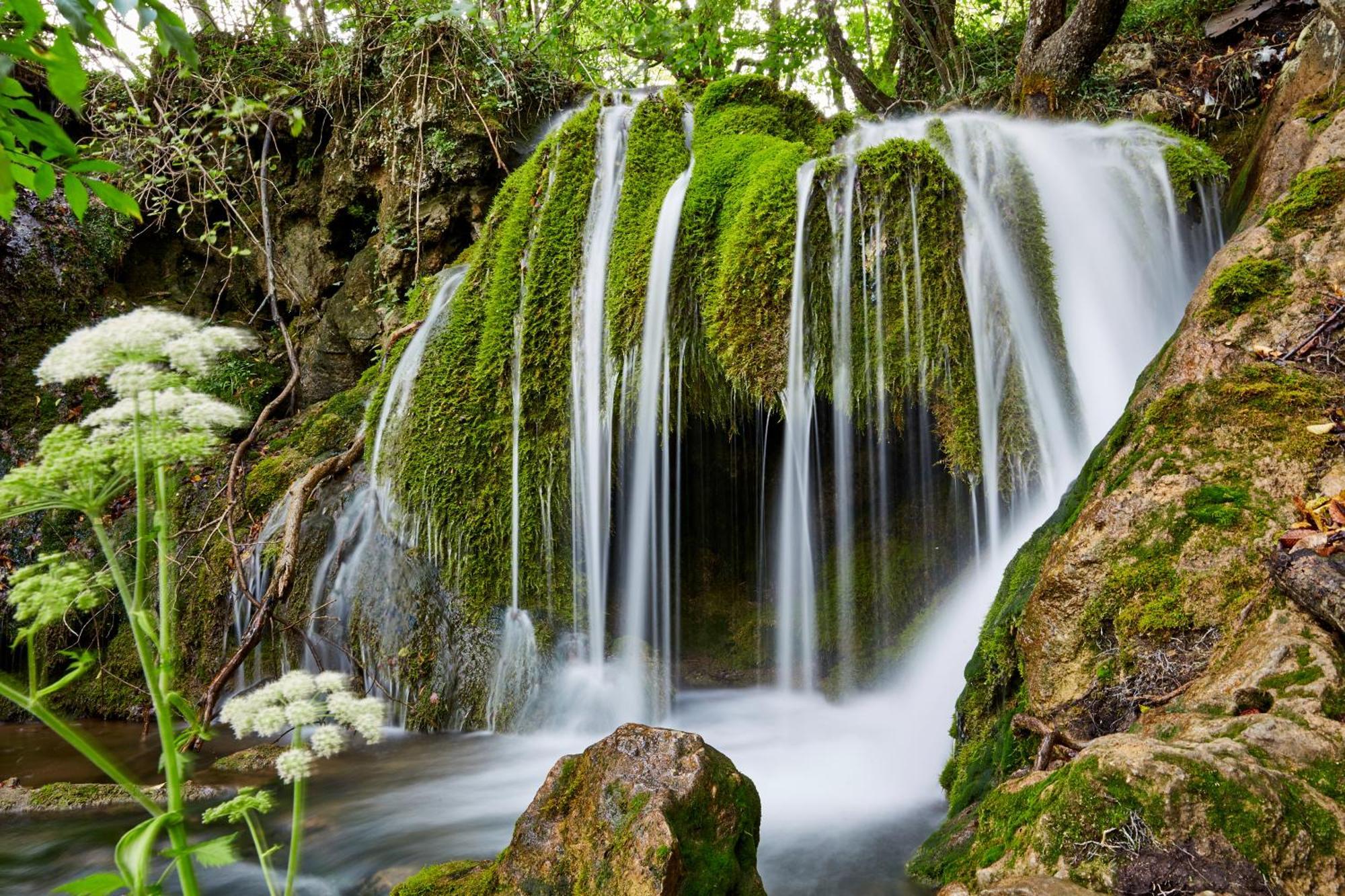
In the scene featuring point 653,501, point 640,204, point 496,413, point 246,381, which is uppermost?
point 640,204

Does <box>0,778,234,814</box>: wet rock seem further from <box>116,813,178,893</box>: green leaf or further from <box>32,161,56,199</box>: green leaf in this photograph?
<box>116,813,178,893</box>: green leaf

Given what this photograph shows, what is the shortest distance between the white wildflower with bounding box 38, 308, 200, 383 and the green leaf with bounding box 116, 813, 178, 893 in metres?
0.64

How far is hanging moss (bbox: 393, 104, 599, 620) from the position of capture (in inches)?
199

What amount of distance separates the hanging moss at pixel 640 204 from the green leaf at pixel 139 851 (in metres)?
4.08

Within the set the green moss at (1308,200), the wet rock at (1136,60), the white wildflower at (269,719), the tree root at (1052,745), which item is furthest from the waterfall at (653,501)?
the wet rock at (1136,60)

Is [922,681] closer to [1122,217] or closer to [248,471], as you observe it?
[1122,217]

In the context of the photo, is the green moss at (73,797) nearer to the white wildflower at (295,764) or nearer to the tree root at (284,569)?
the tree root at (284,569)

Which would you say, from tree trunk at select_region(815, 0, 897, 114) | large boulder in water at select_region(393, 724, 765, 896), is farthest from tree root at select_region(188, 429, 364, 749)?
tree trunk at select_region(815, 0, 897, 114)

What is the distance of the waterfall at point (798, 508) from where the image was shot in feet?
14.7

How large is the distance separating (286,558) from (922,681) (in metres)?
3.83

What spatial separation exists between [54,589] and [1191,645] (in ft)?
8.86

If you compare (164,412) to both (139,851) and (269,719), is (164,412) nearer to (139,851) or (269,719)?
(269,719)

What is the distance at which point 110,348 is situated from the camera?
3.94ft

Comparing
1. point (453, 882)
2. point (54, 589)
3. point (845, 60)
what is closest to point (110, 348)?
point (54, 589)
